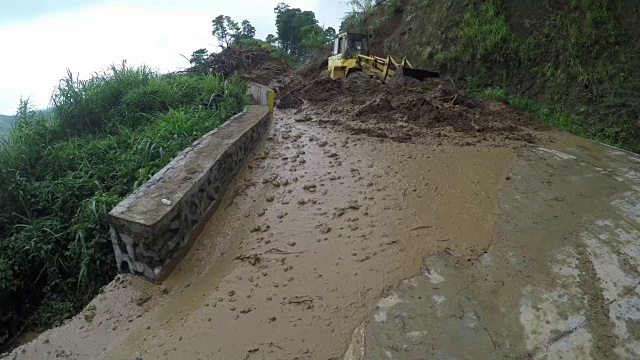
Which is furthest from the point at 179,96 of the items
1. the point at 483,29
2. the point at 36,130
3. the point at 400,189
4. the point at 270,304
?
the point at 483,29

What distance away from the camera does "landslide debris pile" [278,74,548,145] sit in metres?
6.73

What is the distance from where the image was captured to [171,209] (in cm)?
333

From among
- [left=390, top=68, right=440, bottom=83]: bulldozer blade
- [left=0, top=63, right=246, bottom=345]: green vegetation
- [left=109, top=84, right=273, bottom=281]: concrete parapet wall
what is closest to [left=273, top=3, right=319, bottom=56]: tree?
[left=390, top=68, right=440, bottom=83]: bulldozer blade

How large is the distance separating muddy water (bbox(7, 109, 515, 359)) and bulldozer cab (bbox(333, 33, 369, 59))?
8786mm

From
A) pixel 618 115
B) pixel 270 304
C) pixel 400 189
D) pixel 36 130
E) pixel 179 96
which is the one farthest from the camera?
pixel 179 96

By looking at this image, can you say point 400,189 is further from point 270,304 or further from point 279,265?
point 270,304

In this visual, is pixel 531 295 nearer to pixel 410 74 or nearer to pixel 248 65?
pixel 410 74

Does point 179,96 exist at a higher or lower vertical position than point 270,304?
higher

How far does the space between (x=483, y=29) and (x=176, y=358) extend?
11.0 metres

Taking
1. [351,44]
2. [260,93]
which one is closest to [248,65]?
[351,44]

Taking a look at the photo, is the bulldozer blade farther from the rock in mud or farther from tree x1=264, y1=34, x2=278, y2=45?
tree x1=264, y1=34, x2=278, y2=45

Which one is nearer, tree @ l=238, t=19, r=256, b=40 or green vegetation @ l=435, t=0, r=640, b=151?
green vegetation @ l=435, t=0, r=640, b=151

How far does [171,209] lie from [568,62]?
9.16 meters

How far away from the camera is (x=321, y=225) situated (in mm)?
3822
